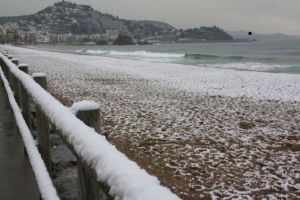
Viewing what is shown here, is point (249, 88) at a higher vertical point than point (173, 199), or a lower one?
lower

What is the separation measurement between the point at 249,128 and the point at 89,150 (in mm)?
8196

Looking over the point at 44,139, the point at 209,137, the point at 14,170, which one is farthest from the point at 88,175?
the point at 209,137

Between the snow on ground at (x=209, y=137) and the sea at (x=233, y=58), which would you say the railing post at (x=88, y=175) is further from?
the sea at (x=233, y=58)

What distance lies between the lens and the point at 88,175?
194cm

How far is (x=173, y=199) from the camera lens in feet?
3.35

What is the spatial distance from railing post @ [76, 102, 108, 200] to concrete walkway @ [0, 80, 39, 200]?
7.20 ft

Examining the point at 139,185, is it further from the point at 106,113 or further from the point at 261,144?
the point at 106,113

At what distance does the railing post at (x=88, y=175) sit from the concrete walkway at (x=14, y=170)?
2.19 meters

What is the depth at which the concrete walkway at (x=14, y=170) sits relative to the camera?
4.14 m

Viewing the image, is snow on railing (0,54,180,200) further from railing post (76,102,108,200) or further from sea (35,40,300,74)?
sea (35,40,300,74)

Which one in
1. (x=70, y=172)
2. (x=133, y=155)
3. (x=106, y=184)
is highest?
(x=106, y=184)

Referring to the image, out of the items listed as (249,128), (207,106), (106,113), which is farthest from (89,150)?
(207,106)

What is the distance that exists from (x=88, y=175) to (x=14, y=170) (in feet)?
11.0

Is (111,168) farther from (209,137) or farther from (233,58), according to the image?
(233,58)
